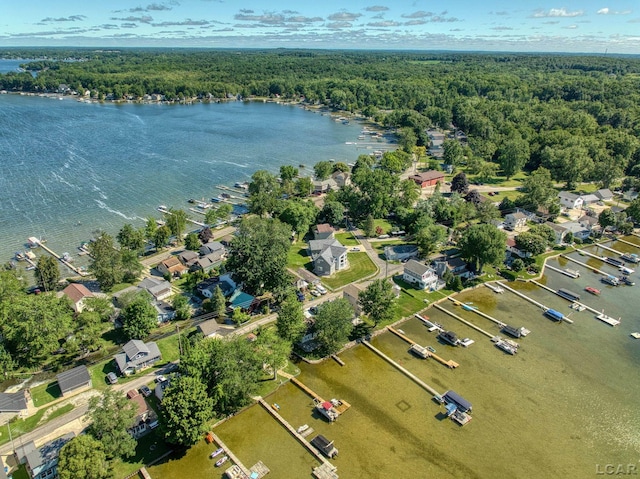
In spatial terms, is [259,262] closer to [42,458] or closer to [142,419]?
[142,419]

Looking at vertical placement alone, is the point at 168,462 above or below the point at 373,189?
below

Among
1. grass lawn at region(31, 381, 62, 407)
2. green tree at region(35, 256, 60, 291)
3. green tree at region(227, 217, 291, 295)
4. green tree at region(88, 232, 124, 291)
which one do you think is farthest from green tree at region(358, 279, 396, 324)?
green tree at region(35, 256, 60, 291)

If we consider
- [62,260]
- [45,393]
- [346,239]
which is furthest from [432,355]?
[62,260]

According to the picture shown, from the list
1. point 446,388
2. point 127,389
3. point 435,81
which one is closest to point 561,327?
point 446,388

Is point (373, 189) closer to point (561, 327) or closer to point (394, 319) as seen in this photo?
point (394, 319)

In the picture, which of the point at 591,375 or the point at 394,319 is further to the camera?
the point at 394,319

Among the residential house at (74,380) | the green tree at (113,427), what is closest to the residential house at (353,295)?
the green tree at (113,427)
